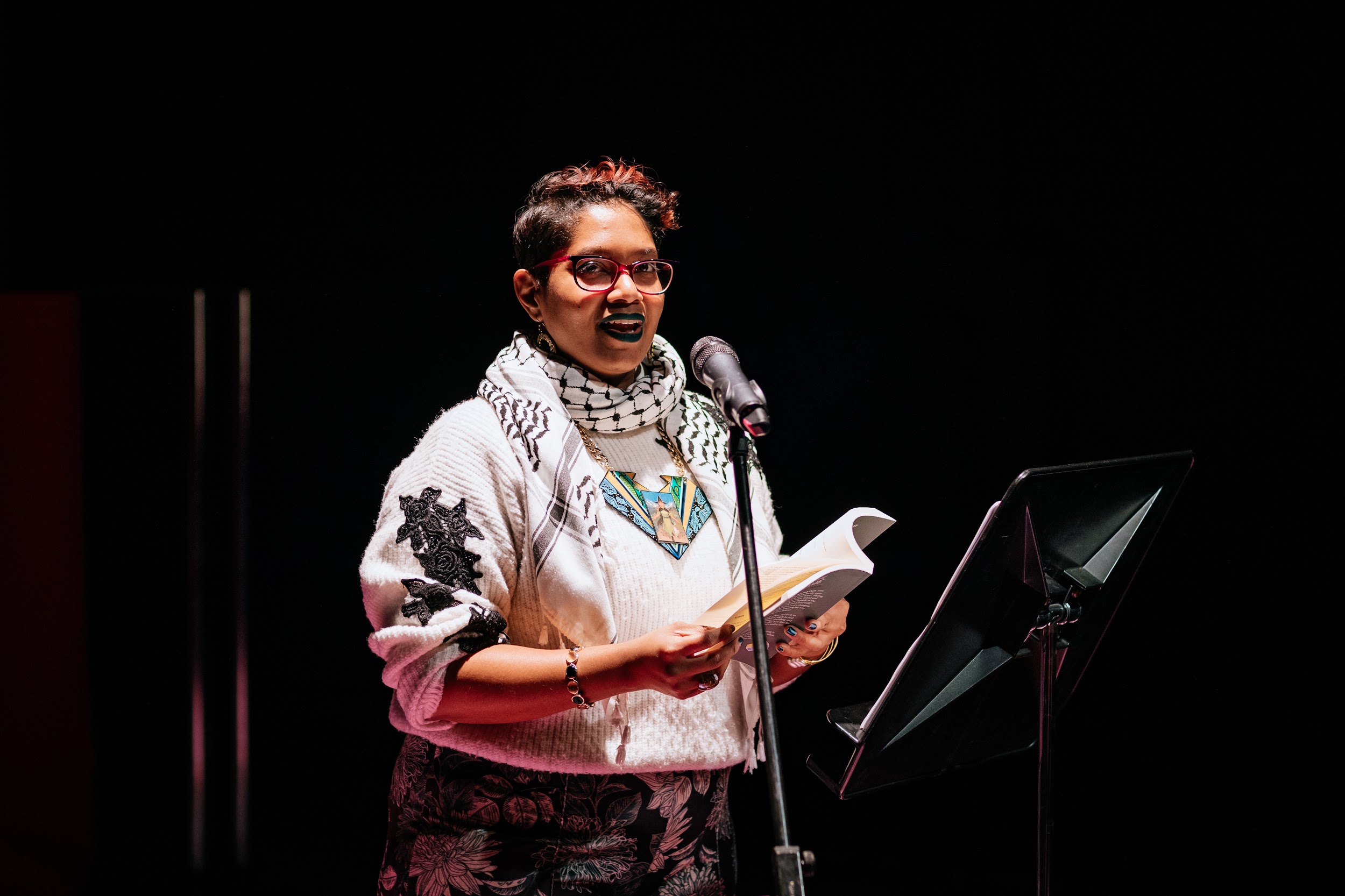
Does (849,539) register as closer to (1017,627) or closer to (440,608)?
(1017,627)

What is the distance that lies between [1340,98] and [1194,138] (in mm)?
279

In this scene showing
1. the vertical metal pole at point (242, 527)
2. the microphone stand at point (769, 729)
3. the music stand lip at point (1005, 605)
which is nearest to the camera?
the microphone stand at point (769, 729)

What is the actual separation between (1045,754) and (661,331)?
1474 millimetres

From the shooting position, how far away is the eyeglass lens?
4.71 feet

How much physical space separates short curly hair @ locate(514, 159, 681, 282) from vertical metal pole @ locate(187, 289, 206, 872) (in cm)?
126

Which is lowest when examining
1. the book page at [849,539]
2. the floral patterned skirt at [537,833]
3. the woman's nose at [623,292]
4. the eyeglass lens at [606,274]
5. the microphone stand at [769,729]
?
the floral patterned skirt at [537,833]

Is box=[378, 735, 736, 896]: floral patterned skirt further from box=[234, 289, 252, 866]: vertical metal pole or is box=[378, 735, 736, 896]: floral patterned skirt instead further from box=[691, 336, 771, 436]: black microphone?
box=[234, 289, 252, 866]: vertical metal pole

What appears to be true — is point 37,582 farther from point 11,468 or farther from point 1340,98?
point 1340,98

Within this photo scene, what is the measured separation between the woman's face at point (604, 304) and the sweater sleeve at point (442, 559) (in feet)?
0.59

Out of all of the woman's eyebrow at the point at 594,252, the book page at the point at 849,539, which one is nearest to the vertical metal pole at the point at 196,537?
the woman's eyebrow at the point at 594,252

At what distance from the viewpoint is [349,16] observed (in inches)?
101

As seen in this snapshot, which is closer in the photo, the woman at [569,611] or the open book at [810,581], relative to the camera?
the open book at [810,581]

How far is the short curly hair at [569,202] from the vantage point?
1.47 m

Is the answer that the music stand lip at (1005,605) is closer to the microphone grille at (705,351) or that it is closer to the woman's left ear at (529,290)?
the microphone grille at (705,351)
